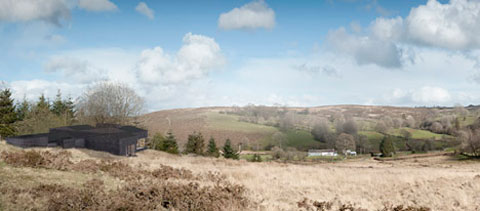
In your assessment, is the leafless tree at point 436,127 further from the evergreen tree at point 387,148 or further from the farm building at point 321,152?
the farm building at point 321,152

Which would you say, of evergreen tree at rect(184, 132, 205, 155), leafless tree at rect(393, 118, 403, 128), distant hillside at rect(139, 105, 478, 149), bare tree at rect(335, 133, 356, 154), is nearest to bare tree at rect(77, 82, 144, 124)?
evergreen tree at rect(184, 132, 205, 155)

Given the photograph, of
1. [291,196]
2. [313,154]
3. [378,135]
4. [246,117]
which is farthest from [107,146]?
[378,135]

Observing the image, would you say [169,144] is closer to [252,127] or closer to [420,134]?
[252,127]

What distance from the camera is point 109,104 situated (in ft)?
159

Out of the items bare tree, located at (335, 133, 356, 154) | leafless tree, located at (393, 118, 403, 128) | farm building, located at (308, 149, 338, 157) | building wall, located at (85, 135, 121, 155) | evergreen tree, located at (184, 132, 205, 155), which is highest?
building wall, located at (85, 135, 121, 155)

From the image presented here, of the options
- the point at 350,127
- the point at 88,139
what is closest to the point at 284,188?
the point at 88,139

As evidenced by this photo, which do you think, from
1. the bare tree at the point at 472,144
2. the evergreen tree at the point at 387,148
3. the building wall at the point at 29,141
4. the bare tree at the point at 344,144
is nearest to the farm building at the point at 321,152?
the bare tree at the point at 344,144

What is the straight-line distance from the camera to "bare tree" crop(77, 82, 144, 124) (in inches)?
1884

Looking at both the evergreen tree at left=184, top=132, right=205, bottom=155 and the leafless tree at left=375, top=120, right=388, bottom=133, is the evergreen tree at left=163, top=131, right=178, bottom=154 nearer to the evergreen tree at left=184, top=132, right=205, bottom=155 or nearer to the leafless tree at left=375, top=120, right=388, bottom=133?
the evergreen tree at left=184, top=132, right=205, bottom=155

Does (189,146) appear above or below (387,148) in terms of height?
above

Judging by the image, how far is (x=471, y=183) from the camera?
60.1ft

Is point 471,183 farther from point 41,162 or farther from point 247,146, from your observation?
point 247,146

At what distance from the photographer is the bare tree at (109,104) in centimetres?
4784

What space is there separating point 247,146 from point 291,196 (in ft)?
252
